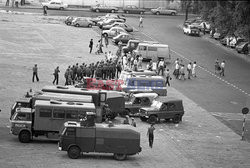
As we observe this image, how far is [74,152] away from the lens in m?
33.1

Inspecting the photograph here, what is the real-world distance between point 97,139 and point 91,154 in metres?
1.55

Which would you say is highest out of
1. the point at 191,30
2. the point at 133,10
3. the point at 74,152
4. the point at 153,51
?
the point at 133,10

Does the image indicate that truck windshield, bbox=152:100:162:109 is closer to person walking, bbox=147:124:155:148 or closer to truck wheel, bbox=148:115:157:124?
truck wheel, bbox=148:115:157:124

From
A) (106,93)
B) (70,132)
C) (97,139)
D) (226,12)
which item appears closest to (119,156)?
(97,139)

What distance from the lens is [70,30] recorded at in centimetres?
8144

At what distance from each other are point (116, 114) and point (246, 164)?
10.4m

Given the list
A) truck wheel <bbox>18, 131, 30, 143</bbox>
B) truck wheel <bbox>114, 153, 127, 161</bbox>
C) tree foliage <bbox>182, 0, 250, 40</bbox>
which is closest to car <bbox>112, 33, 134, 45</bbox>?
tree foliage <bbox>182, 0, 250, 40</bbox>

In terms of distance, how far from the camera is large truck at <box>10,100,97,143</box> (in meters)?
35.7

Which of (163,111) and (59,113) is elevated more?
(59,113)

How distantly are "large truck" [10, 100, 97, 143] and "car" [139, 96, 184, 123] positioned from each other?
7.58 meters

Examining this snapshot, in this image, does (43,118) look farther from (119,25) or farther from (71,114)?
(119,25)

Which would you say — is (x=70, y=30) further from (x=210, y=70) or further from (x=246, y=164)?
(x=246, y=164)

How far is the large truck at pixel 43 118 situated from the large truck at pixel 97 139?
257 cm

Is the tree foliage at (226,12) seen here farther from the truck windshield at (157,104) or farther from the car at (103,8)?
the car at (103,8)
